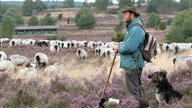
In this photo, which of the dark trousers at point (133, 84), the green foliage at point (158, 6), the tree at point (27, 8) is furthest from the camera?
the tree at point (27, 8)

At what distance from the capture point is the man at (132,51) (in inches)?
296

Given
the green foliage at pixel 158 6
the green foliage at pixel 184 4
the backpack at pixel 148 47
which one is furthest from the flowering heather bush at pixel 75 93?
the green foliage at pixel 184 4

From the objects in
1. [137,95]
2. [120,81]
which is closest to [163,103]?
[137,95]

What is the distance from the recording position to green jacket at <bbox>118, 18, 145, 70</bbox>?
24.6ft

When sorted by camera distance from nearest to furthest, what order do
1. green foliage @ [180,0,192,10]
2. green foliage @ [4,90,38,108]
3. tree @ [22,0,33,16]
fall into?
green foliage @ [4,90,38,108], green foliage @ [180,0,192,10], tree @ [22,0,33,16]

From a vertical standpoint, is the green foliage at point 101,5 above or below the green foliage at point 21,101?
below

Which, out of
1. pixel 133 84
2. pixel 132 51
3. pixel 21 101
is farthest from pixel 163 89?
pixel 21 101

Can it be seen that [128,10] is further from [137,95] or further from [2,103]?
[2,103]

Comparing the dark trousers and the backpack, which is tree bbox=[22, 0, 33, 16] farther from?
the backpack

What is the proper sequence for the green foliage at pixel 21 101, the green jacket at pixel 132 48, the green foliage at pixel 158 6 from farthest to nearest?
the green foliage at pixel 158 6 → the green foliage at pixel 21 101 → the green jacket at pixel 132 48

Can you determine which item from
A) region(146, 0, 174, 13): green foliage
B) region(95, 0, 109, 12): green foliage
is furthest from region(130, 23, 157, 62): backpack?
region(95, 0, 109, 12): green foliage

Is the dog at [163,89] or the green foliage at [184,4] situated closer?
the dog at [163,89]

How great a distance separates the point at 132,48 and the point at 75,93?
Answer: 99.1 inches

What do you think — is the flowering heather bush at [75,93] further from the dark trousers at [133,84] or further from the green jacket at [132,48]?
the green jacket at [132,48]
